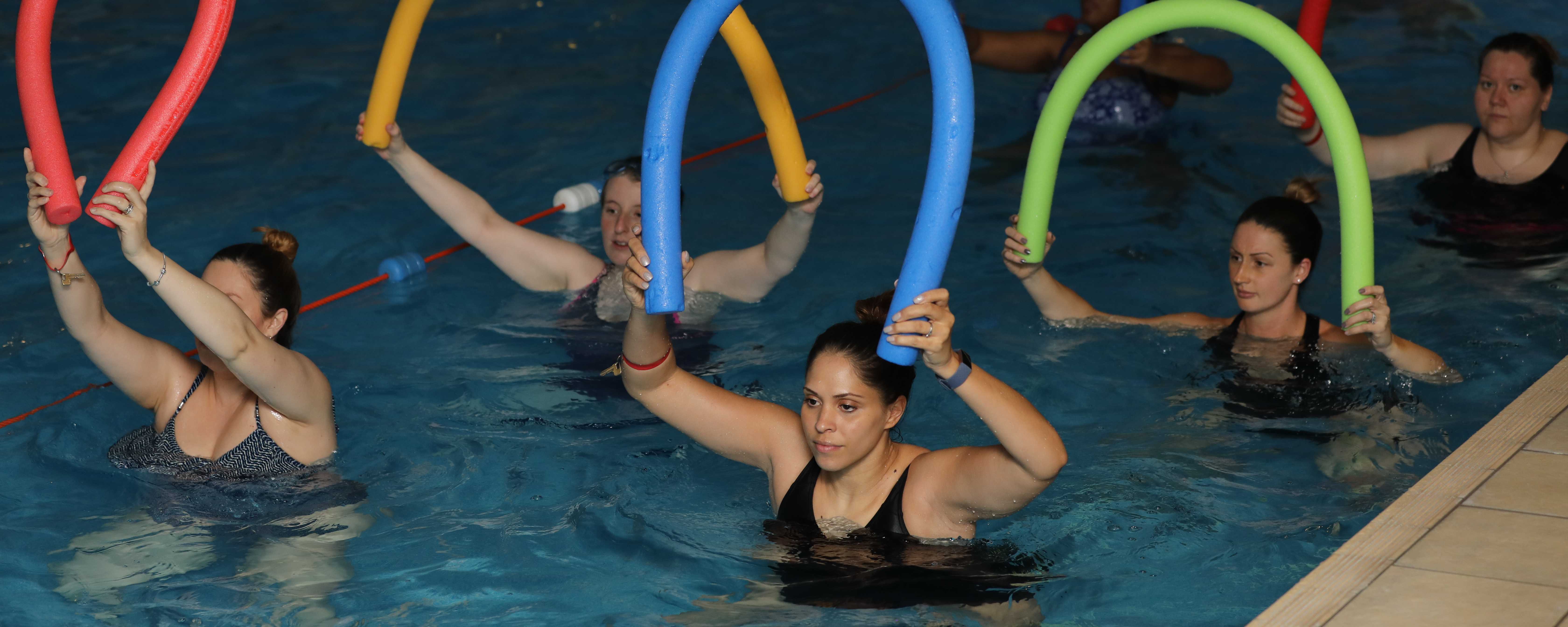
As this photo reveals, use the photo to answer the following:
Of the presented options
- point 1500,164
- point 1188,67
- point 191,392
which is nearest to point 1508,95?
point 1500,164

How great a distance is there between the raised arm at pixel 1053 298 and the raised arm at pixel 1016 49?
11.7 ft

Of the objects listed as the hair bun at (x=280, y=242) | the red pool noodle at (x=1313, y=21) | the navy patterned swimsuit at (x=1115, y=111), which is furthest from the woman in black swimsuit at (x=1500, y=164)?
the hair bun at (x=280, y=242)

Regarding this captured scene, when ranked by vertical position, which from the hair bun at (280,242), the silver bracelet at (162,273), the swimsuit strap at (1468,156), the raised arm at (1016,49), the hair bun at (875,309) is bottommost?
the hair bun at (875,309)

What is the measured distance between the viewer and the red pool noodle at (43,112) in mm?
3654

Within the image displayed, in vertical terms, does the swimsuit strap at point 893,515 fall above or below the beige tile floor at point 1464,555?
above

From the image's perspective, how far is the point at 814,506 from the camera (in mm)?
3852

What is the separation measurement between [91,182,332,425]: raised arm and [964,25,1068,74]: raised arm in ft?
19.8

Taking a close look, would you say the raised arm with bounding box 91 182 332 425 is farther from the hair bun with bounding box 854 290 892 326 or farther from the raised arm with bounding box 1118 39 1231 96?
the raised arm with bounding box 1118 39 1231 96

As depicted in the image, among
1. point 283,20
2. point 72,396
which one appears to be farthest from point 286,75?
point 72,396

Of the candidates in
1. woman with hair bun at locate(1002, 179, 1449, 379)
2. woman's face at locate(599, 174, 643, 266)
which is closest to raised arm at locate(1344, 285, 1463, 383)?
woman with hair bun at locate(1002, 179, 1449, 379)

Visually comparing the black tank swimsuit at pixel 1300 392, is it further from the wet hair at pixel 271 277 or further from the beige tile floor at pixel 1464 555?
the wet hair at pixel 271 277

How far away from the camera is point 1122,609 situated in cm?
401

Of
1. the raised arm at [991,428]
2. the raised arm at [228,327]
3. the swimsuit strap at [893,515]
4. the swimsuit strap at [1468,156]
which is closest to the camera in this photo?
the raised arm at [991,428]

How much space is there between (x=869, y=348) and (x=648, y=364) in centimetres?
60
